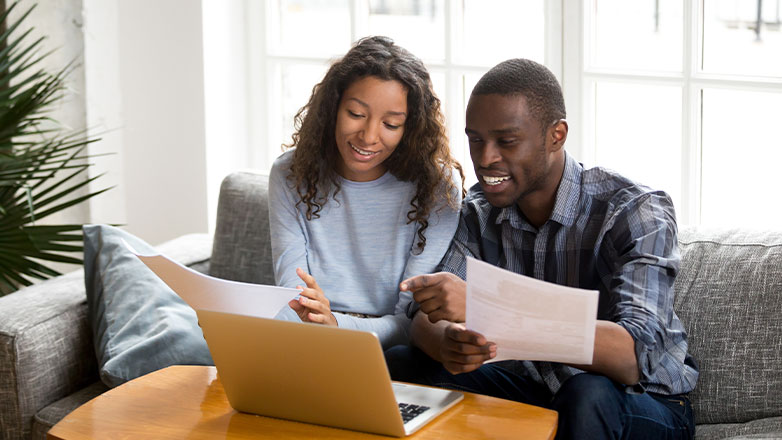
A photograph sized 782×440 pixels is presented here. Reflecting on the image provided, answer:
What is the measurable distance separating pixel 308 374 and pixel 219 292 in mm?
243

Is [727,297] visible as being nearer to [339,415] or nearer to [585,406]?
[585,406]

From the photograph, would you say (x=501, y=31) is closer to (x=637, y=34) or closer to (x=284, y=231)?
(x=637, y=34)

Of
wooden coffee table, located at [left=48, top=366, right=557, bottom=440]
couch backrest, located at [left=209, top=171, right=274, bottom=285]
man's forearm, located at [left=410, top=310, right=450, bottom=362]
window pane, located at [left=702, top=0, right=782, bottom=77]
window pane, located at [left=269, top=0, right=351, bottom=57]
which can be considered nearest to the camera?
wooden coffee table, located at [left=48, top=366, right=557, bottom=440]

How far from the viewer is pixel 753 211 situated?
8.07 feet

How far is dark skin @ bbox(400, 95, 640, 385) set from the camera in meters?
1.60

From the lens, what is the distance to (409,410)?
1.48 metres

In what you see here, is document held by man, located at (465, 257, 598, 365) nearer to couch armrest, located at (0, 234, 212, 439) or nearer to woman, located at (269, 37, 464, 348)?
woman, located at (269, 37, 464, 348)

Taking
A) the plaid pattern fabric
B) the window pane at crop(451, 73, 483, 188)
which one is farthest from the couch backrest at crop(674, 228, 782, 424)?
the window pane at crop(451, 73, 483, 188)

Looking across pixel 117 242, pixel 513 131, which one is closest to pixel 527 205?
pixel 513 131

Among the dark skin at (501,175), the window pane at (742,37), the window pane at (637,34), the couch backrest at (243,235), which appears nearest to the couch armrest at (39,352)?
the couch backrest at (243,235)

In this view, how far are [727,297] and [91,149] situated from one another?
Result: 219 cm

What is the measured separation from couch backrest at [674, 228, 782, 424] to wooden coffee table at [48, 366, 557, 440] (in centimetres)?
60

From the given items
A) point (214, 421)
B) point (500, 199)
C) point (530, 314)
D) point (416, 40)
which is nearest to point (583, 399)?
point (530, 314)

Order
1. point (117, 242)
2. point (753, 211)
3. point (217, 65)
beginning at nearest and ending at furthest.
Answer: point (117, 242) → point (753, 211) → point (217, 65)
